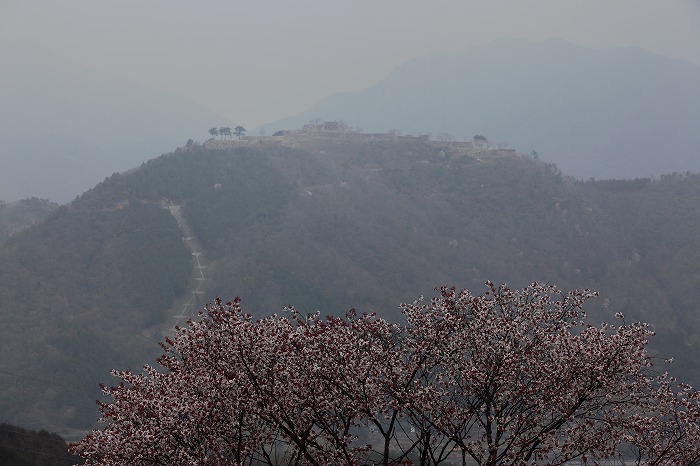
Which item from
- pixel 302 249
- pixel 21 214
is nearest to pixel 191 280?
pixel 302 249

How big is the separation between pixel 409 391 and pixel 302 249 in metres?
104

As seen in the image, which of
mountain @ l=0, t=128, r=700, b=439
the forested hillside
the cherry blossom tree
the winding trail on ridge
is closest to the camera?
the cherry blossom tree

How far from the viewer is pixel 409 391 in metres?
10.5

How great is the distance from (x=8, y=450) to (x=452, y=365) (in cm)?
3422

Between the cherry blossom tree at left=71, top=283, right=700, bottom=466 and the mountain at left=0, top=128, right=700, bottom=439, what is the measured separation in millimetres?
64113

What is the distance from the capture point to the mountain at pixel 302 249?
83.9 metres

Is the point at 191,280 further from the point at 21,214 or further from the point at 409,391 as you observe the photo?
the point at 409,391

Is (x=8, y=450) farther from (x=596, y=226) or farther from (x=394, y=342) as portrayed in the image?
(x=596, y=226)

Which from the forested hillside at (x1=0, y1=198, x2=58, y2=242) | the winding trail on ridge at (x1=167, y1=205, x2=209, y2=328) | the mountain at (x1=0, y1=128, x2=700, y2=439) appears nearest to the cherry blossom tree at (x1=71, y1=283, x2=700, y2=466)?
the mountain at (x1=0, y1=128, x2=700, y2=439)

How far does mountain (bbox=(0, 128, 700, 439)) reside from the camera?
83.9 metres

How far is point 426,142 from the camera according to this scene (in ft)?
531

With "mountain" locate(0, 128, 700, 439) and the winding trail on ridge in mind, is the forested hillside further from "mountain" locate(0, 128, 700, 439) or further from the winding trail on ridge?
the winding trail on ridge

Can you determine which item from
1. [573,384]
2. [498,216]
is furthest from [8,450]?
[498,216]

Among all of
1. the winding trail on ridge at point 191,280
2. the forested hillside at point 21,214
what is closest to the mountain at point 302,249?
the winding trail on ridge at point 191,280
